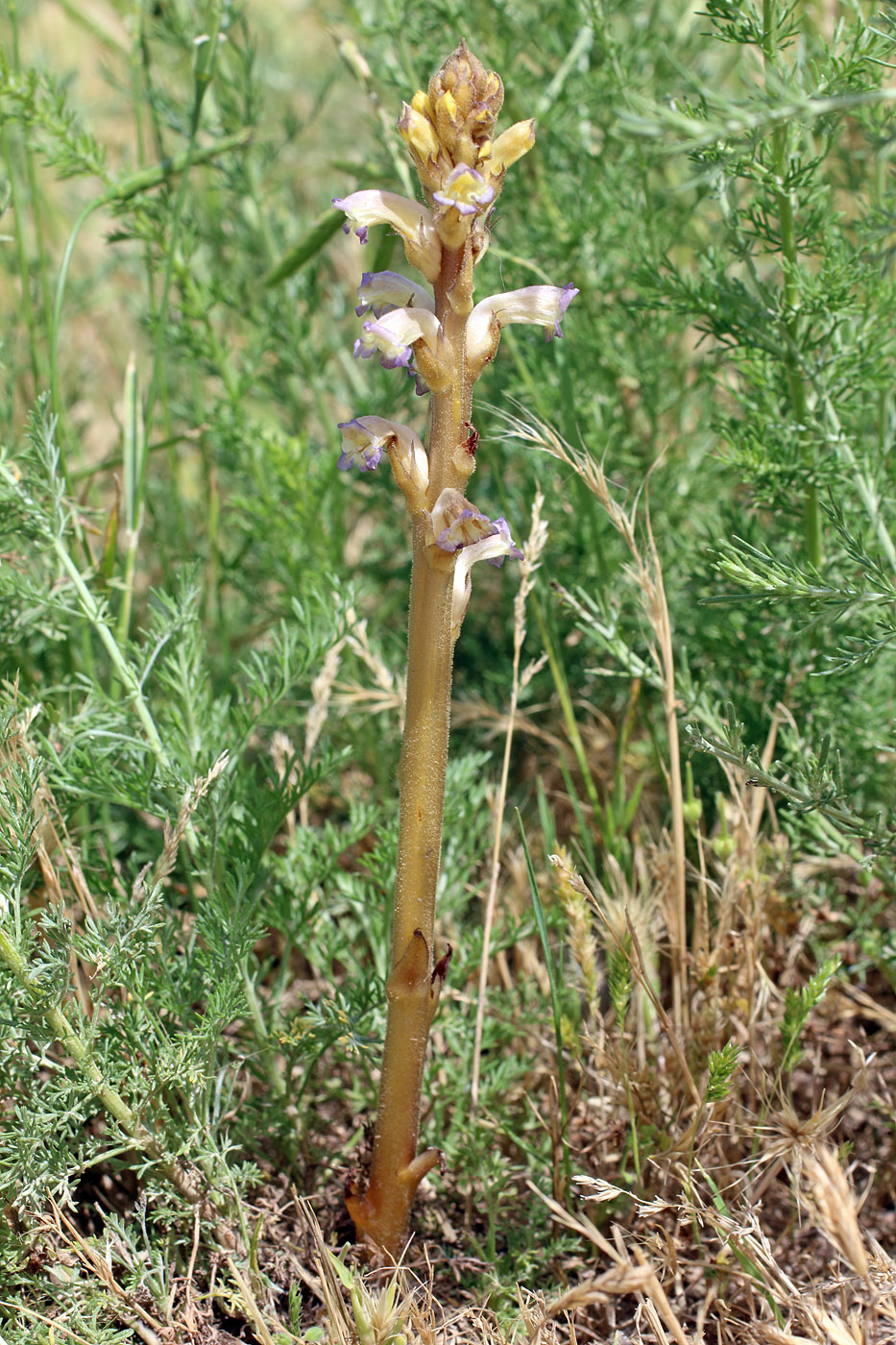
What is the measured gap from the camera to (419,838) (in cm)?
167

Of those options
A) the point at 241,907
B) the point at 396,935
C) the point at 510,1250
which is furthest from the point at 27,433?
the point at 510,1250

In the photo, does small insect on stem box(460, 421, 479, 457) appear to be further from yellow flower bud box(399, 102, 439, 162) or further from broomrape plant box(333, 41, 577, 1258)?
yellow flower bud box(399, 102, 439, 162)

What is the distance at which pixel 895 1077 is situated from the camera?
2283mm

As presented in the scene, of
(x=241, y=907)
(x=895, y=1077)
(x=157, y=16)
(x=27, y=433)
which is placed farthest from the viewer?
(x=157, y=16)

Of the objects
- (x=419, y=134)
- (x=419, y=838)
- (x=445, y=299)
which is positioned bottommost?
(x=419, y=838)

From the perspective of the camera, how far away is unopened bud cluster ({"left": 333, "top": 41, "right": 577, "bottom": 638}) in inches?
57.2

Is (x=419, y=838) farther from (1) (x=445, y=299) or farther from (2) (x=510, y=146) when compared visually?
(2) (x=510, y=146)

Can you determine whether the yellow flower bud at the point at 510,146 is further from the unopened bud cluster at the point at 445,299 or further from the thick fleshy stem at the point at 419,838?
the thick fleshy stem at the point at 419,838

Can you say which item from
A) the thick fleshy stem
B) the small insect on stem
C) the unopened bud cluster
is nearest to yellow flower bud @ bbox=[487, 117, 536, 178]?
the unopened bud cluster

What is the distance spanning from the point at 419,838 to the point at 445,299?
2.61ft

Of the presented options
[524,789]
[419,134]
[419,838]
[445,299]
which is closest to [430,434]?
[445,299]

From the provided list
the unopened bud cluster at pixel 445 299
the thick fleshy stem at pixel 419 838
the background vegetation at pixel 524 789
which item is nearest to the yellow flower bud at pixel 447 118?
the unopened bud cluster at pixel 445 299

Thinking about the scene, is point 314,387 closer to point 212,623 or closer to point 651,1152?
point 212,623

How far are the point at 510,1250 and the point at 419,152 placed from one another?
1775 mm
